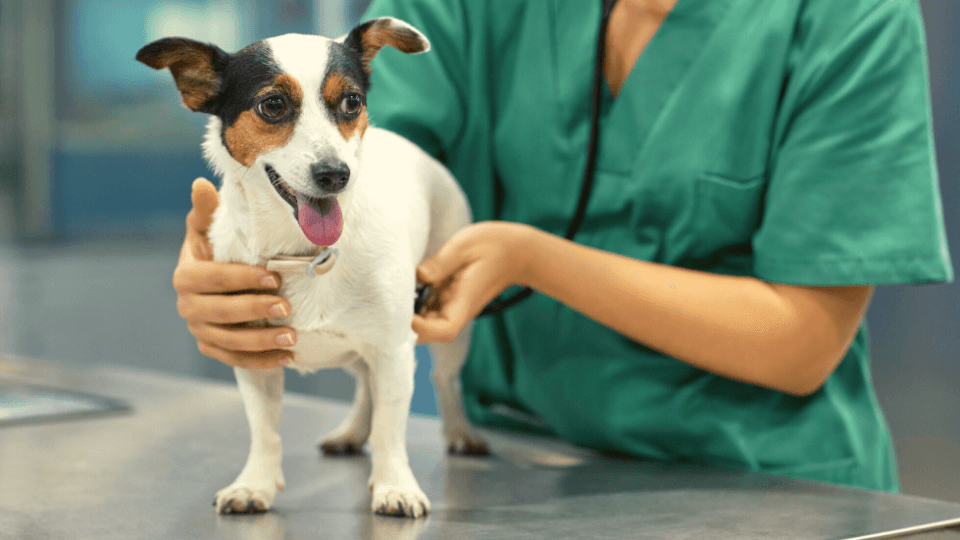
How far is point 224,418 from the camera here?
135 centimetres

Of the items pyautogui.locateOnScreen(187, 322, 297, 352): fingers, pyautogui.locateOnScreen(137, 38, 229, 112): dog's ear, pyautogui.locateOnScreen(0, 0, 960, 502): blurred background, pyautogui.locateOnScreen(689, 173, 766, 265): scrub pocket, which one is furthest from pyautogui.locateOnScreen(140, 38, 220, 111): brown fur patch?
pyautogui.locateOnScreen(0, 0, 960, 502): blurred background

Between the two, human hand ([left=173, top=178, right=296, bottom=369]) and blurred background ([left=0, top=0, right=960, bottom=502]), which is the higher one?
human hand ([left=173, top=178, right=296, bottom=369])

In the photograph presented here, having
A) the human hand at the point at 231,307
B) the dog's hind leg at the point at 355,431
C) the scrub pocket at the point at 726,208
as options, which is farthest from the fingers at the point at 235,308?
the scrub pocket at the point at 726,208

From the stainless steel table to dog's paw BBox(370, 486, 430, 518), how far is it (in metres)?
0.01

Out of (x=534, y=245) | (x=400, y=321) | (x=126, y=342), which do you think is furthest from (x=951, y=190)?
(x=126, y=342)

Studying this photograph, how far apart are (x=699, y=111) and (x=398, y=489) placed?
0.59 meters

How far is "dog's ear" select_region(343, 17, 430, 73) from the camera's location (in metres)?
0.79

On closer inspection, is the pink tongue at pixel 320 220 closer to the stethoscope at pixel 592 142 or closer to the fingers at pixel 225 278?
the fingers at pixel 225 278

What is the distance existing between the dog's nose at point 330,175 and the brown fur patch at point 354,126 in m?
0.05

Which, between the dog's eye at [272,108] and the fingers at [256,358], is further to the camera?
the fingers at [256,358]

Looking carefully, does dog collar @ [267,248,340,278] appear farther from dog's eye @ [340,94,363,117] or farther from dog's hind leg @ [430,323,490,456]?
dog's hind leg @ [430,323,490,456]

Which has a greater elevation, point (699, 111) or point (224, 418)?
point (699, 111)

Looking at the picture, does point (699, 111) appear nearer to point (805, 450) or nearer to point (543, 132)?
point (543, 132)

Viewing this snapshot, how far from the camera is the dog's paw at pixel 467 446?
112cm
